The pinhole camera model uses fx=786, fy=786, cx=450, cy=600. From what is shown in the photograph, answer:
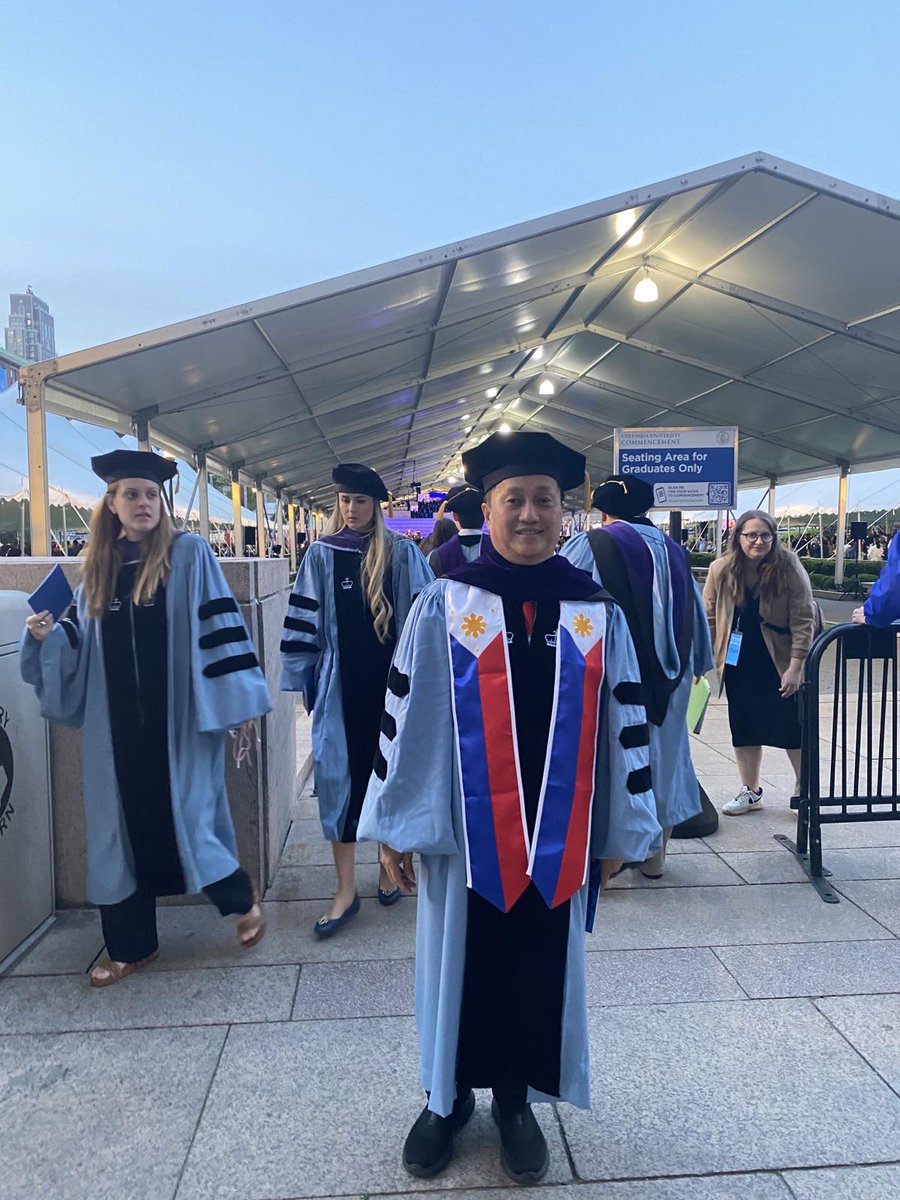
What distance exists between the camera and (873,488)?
2089 centimetres

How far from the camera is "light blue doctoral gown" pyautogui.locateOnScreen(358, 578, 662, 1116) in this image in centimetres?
193

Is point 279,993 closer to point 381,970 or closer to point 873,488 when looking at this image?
point 381,970

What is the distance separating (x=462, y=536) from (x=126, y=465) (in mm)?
2288

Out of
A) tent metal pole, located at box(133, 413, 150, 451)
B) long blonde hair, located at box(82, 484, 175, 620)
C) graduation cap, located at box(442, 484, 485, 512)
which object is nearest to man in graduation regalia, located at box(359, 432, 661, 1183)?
long blonde hair, located at box(82, 484, 175, 620)

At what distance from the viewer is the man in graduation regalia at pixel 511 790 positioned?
6.23 ft

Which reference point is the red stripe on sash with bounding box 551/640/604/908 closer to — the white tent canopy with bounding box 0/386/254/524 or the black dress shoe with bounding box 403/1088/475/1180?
the black dress shoe with bounding box 403/1088/475/1180

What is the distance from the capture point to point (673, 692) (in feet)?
11.2

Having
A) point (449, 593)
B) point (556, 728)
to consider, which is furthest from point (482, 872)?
point (449, 593)

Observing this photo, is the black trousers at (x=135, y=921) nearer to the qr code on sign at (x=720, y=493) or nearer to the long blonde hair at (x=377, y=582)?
the long blonde hair at (x=377, y=582)

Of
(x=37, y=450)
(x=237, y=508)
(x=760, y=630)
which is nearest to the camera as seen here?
(x=760, y=630)

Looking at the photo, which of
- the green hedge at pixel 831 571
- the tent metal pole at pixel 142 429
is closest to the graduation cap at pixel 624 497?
the tent metal pole at pixel 142 429

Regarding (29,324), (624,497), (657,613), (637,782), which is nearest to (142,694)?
(637,782)

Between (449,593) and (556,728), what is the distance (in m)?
0.42

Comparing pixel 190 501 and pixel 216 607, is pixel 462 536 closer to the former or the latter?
pixel 216 607
